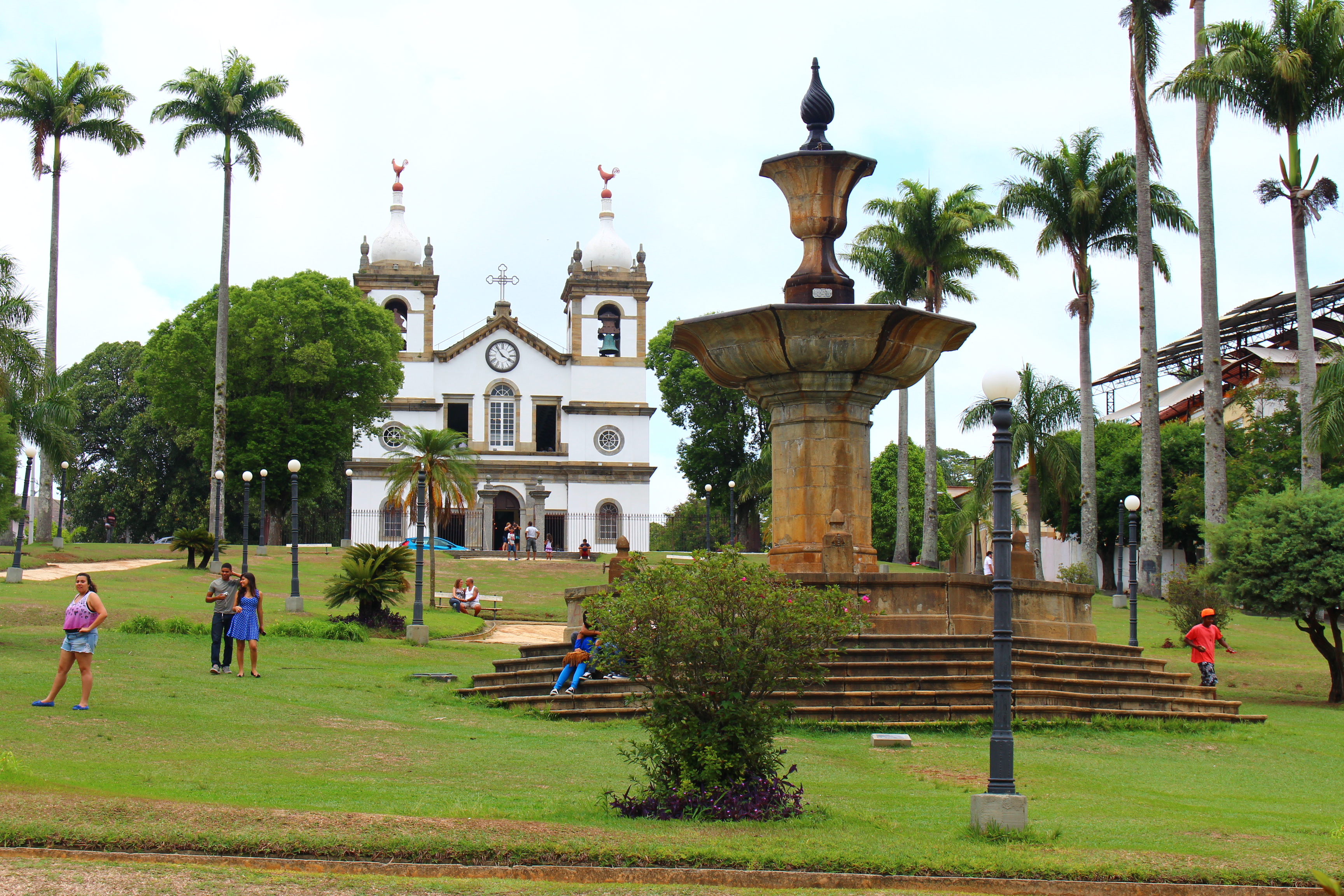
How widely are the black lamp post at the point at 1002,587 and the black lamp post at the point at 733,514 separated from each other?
3093 cm

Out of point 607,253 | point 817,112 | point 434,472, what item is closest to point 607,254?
point 607,253

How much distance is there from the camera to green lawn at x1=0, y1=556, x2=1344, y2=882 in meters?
6.39

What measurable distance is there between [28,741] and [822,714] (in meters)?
6.58

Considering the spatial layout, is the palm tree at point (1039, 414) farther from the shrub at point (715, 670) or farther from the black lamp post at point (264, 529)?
the shrub at point (715, 670)

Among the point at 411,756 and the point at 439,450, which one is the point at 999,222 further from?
the point at 411,756

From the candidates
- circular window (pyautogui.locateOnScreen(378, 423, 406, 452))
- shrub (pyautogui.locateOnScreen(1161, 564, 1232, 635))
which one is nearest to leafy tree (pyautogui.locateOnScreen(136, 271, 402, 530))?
circular window (pyautogui.locateOnScreen(378, 423, 406, 452))

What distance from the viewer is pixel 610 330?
189ft

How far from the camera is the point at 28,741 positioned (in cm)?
958

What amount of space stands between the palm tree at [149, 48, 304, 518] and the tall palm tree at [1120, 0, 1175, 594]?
73.8 ft

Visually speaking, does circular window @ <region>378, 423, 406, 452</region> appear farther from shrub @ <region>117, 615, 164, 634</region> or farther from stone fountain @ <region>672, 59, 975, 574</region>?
stone fountain @ <region>672, 59, 975, 574</region>

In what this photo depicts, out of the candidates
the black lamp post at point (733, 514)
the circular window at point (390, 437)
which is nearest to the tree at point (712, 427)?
the black lamp post at point (733, 514)

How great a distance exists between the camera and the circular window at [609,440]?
185ft

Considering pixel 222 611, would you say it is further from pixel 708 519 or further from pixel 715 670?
pixel 708 519

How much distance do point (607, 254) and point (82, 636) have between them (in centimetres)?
4829
